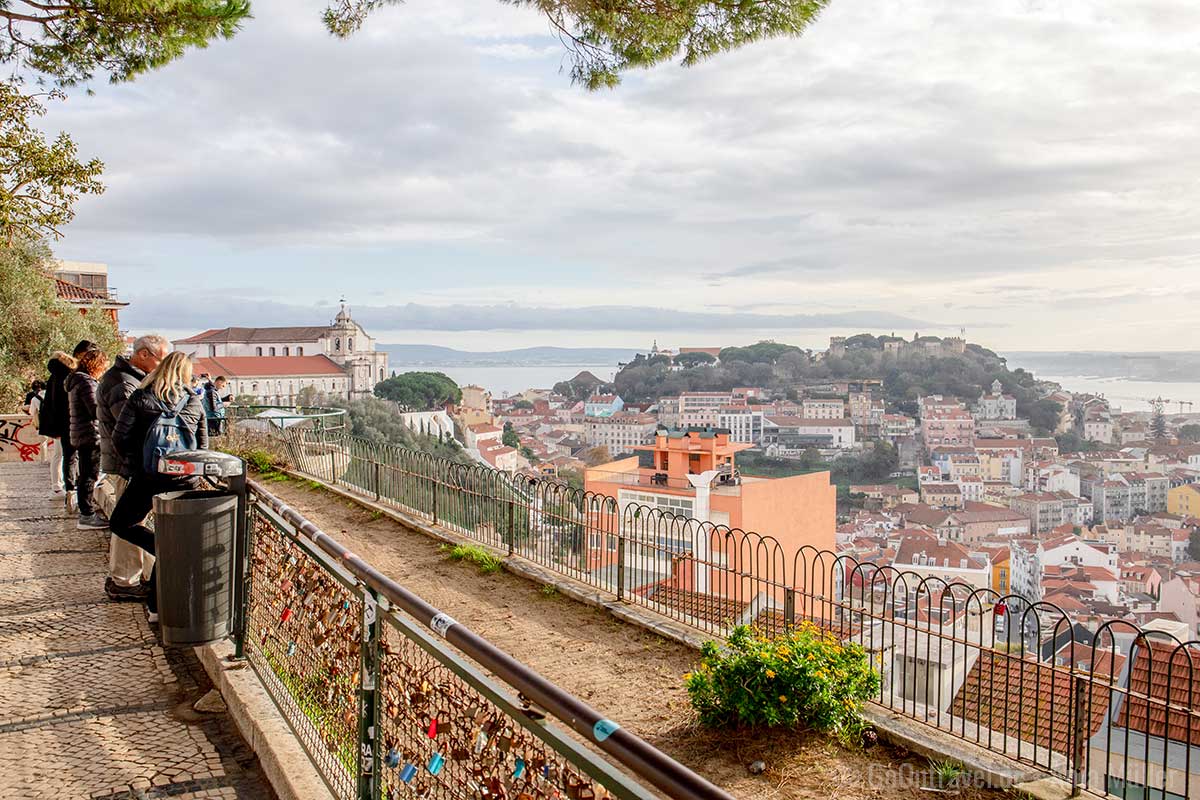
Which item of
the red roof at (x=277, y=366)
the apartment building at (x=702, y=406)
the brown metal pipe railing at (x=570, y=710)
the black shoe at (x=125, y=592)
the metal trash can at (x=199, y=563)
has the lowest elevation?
the apartment building at (x=702, y=406)

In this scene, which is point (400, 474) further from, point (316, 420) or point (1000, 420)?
point (1000, 420)

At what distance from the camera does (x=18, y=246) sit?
82.7 feet

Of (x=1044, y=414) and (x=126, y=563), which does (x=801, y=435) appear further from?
(x=126, y=563)

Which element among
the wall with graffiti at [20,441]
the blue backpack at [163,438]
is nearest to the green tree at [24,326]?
the wall with graffiti at [20,441]

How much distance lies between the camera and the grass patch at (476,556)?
31.1 feet

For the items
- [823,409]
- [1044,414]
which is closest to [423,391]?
[823,409]

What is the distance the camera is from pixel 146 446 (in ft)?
18.0

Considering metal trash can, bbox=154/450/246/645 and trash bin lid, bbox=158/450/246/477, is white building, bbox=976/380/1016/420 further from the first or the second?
metal trash can, bbox=154/450/246/645

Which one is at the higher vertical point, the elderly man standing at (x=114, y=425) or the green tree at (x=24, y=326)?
the green tree at (x=24, y=326)

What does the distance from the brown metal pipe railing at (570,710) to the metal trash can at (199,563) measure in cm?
196

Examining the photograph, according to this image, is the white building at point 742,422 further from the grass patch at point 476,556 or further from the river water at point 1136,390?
the grass patch at point 476,556

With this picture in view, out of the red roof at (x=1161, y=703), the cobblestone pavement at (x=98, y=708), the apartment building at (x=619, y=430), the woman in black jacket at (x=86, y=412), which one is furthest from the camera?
the apartment building at (x=619, y=430)

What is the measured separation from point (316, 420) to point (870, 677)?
1626cm

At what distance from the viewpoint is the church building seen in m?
124
